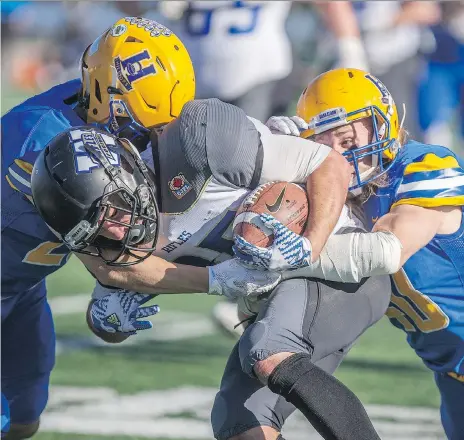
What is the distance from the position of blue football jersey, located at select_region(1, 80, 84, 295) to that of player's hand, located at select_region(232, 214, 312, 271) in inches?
37.4

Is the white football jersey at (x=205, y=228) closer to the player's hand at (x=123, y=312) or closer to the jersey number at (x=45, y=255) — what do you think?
the player's hand at (x=123, y=312)

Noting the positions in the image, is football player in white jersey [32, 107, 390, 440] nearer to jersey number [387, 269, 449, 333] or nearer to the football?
the football

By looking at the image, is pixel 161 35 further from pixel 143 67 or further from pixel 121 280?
pixel 121 280

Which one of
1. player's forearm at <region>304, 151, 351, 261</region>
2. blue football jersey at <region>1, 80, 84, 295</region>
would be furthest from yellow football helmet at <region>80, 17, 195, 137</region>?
player's forearm at <region>304, 151, 351, 261</region>

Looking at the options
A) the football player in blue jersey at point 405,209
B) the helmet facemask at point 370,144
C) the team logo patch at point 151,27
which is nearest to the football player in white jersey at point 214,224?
the football player in blue jersey at point 405,209

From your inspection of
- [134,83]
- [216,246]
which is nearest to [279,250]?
[216,246]

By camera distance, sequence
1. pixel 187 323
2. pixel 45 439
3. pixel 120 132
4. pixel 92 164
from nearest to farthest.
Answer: pixel 92 164, pixel 120 132, pixel 45 439, pixel 187 323

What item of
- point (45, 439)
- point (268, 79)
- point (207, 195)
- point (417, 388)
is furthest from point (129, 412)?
point (268, 79)

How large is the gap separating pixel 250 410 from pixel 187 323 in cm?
281

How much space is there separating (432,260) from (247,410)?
82cm

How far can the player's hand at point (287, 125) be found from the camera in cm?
359

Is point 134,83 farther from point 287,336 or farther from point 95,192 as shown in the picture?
point 287,336

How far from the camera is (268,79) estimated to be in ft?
23.6

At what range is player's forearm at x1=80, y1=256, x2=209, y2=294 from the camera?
334 centimetres
